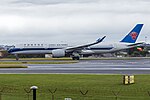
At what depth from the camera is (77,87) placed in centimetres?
3566

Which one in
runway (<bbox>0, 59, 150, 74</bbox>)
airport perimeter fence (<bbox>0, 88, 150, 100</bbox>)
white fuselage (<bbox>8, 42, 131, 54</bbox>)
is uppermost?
white fuselage (<bbox>8, 42, 131, 54</bbox>)

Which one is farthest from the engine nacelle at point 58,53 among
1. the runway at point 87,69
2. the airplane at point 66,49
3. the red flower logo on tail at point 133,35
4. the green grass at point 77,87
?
the green grass at point 77,87

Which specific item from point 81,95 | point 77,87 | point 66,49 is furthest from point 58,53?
point 81,95

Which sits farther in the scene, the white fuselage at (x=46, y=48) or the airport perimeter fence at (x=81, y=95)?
the white fuselage at (x=46, y=48)

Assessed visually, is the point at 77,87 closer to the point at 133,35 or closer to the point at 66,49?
the point at 66,49

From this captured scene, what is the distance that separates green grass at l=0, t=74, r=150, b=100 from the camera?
29.1 metres

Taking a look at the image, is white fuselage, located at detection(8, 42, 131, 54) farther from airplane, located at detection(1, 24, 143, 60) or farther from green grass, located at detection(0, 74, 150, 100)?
green grass, located at detection(0, 74, 150, 100)

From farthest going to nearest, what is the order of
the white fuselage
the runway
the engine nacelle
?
1. the white fuselage
2. the engine nacelle
3. the runway

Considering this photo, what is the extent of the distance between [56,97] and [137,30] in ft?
283

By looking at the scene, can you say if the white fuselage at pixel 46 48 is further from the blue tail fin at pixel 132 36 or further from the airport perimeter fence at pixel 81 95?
the airport perimeter fence at pixel 81 95

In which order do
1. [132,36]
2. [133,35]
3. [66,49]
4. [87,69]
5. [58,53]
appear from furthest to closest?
[133,35], [132,36], [66,49], [58,53], [87,69]

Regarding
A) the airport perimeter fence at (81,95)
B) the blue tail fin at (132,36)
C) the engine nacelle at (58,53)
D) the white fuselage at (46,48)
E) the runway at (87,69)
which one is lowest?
the airport perimeter fence at (81,95)

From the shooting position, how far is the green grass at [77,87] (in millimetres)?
29067

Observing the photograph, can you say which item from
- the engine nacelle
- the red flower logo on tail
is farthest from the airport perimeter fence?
the red flower logo on tail
